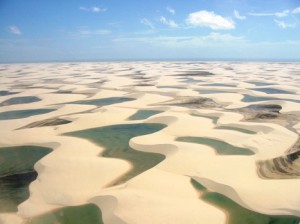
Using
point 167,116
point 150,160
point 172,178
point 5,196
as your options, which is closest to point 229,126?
point 167,116

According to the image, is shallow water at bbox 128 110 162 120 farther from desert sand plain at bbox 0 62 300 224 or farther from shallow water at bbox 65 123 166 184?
shallow water at bbox 65 123 166 184

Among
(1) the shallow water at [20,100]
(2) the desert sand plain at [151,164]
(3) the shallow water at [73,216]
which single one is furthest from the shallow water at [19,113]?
(3) the shallow water at [73,216]

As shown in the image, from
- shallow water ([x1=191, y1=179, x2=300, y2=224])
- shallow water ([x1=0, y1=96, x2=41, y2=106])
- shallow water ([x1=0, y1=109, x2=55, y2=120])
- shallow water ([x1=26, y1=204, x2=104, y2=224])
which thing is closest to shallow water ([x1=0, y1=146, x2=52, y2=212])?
shallow water ([x1=26, y1=204, x2=104, y2=224])

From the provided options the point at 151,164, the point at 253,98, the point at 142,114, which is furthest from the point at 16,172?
the point at 253,98

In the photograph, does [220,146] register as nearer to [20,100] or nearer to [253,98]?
[253,98]

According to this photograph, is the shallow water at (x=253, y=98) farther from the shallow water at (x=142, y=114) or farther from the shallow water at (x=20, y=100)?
the shallow water at (x=20, y=100)

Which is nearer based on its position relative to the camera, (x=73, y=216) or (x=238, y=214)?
(x=73, y=216)

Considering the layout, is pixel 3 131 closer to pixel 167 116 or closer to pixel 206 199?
pixel 167 116
